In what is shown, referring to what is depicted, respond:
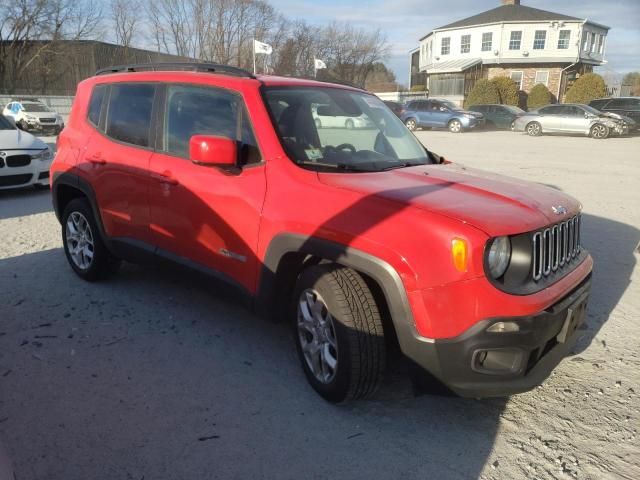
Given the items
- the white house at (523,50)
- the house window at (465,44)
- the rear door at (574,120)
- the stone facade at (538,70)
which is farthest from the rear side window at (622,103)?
the house window at (465,44)

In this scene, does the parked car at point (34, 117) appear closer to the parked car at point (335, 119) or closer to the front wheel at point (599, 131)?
the parked car at point (335, 119)

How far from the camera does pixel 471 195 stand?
2.87 m

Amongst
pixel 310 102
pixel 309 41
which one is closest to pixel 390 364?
pixel 310 102

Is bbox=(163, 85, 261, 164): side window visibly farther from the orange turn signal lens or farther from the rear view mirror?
the orange turn signal lens

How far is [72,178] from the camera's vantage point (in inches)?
185

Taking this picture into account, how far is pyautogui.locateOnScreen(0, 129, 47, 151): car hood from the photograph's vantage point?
8.74 m

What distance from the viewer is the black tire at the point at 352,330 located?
2.76 m

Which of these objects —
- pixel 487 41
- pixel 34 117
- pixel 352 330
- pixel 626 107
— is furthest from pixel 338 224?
pixel 487 41

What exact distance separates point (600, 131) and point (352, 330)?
2431cm

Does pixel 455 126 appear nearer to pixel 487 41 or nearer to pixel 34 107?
pixel 34 107

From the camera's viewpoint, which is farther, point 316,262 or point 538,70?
point 538,70

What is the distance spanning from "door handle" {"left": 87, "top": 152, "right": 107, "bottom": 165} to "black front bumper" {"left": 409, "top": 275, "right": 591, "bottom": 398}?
3112 mm

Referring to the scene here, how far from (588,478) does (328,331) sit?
1451 mm

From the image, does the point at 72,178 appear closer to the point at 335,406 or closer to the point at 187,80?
the point at 187,80
